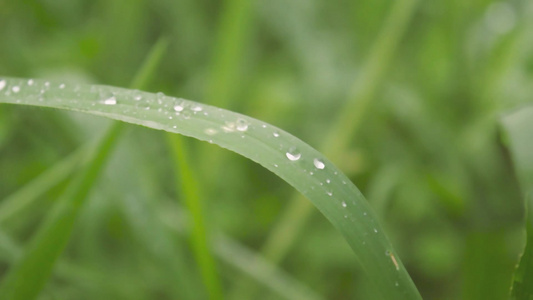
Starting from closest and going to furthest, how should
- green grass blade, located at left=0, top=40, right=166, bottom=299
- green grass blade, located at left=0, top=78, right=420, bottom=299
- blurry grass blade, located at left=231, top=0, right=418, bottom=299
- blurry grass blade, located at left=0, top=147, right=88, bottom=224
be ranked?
1. green grass blade, located at left=0, top=78, right=420, bottom=299
2. green grass blade, located at left=0, top=40, right=166, bottom=299
3. blurry grass blade, located at left=0, top=147, right=88, bottom=224
4. blurry grass blade, located at left=231, top=0, right=418, bottom=299

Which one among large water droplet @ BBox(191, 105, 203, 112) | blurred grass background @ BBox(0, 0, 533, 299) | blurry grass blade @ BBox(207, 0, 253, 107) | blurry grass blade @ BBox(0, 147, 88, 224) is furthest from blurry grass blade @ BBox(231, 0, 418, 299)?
large water droplet @ BBox(191, 105, 203, 112)

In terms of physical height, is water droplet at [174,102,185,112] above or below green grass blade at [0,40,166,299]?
above

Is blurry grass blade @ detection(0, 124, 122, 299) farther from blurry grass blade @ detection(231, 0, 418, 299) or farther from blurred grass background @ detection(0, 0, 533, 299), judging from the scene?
blurry grass blade @ detection(231, 0, 418, 299)

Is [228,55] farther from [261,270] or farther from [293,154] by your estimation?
[293,154]

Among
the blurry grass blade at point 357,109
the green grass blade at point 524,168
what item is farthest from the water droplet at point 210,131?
the blurry grass blade at point 357,109

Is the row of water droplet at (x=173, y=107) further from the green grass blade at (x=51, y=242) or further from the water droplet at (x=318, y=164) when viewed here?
the green grass blade at (x=51, y=242)

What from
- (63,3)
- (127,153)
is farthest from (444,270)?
(63,3)

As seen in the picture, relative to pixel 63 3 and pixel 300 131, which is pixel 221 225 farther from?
pixel 63 3
